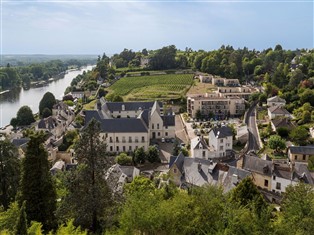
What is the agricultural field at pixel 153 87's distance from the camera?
72.3m

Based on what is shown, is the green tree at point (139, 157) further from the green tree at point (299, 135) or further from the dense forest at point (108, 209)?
the dense forest at point (108, 209)

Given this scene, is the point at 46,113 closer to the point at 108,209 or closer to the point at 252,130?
the point at 252,130

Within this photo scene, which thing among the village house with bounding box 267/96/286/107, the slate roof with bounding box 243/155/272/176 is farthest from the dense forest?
the village house with bounding box 267/96/286/107

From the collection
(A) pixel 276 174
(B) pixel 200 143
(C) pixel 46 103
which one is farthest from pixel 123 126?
(C) pixel 46 103

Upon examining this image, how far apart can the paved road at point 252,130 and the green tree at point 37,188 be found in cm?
2994

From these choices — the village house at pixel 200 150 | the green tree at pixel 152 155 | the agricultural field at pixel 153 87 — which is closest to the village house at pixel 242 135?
the village house at pixel 200 150

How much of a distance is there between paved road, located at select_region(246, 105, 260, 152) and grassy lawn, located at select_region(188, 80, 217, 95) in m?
15.6

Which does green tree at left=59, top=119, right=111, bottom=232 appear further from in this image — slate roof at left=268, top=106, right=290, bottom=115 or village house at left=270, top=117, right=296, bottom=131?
slate roof at left=268, top=106, right=290, bottom=115

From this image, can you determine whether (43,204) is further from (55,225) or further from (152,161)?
(152,161)

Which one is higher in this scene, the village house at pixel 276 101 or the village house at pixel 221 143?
the village house at pixel 276 101

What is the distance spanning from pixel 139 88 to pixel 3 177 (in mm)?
60188

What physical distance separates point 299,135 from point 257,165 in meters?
14.4

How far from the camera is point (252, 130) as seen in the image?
161 feet

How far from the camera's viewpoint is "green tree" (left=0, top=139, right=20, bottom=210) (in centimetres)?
2177
